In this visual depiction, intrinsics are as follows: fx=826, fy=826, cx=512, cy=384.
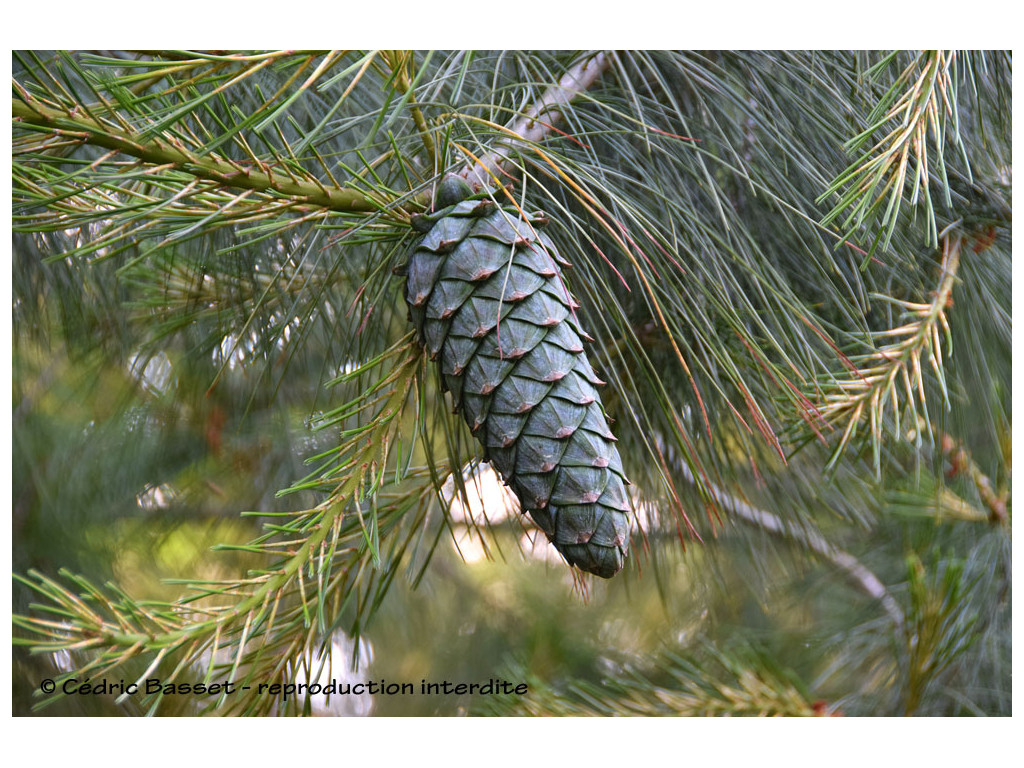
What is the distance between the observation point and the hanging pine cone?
383 mm

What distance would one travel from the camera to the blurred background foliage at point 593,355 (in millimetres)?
414

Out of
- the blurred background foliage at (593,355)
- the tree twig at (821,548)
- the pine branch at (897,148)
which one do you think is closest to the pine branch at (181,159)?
the blurred background foliage at (593,355)

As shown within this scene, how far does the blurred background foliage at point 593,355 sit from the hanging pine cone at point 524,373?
4cm

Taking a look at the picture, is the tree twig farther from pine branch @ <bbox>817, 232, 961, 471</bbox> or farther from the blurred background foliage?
pine branch @ <bbox>817, 232, 961, 471</bbox>

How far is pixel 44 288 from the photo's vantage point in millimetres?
718

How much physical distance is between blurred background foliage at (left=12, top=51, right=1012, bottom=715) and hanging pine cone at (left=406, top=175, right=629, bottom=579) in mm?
41

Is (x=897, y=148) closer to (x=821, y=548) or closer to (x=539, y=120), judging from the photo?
(x=539, y=120)

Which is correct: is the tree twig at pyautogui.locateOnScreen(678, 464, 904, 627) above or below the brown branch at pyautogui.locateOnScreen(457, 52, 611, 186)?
below

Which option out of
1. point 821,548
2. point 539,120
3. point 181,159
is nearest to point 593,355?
point 539,120

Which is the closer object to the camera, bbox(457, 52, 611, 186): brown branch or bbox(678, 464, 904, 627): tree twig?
bbox(457, 52, 611, 186): brown branch

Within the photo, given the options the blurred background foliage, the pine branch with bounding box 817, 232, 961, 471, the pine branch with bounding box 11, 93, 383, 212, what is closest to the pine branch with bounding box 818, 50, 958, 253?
the blurred background foliage

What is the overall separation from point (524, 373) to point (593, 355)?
0.19 m
